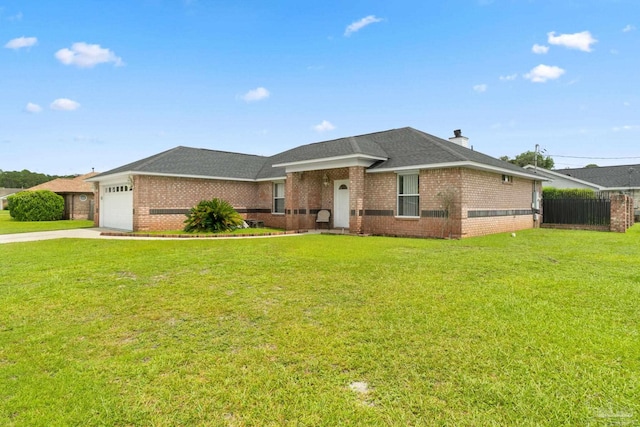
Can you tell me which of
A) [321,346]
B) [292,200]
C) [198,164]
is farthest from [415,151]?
[321,346]

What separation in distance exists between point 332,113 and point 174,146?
33.1 feet

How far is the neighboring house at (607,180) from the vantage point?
27.9 meters

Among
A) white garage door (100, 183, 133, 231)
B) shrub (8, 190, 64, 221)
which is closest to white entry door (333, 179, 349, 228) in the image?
white garage door (100, 183, 133, 231)

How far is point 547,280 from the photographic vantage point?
20.9ft

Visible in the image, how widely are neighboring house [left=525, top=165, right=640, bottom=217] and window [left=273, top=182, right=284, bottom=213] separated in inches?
808

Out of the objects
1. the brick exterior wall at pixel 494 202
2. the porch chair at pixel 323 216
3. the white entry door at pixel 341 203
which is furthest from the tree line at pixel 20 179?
the brick exterior wall at pixel 494 202

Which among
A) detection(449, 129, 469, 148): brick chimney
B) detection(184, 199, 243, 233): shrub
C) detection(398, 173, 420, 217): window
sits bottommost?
detection(184, 199, 243, 233): shrub

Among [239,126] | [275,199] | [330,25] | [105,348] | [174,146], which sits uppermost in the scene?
[330,25]

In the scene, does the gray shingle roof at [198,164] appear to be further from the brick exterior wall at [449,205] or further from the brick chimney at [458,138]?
the brick chimney at [458,138]

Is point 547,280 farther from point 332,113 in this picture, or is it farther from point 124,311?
point 332,113

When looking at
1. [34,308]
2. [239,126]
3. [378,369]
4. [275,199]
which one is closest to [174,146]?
[239,126]

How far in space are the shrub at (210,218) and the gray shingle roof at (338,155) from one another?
2.73 metres

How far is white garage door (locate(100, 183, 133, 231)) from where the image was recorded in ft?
60.1

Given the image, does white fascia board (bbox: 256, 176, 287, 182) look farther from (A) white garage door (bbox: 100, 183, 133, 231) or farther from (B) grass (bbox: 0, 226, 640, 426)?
(B) grass (bbox: 0, 226, 640, 426)
